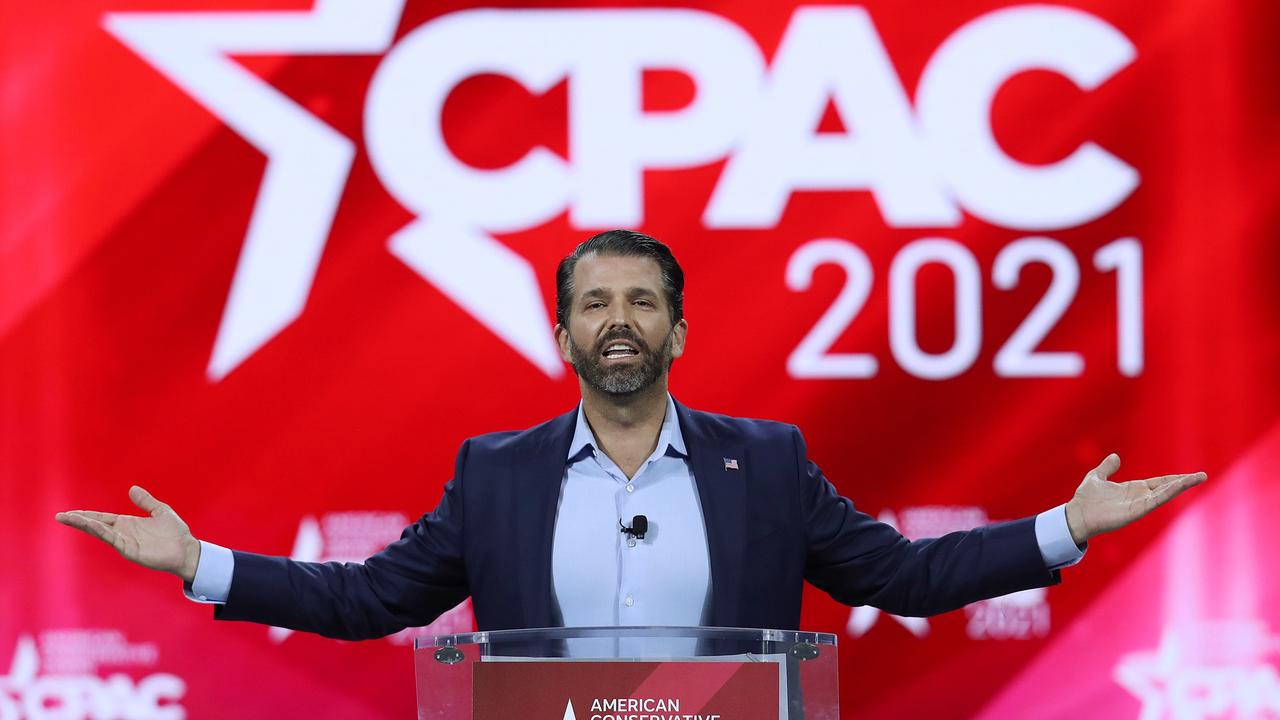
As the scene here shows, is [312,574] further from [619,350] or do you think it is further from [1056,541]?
[1056,541]

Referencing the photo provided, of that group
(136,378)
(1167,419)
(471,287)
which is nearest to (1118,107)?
(1167,419)

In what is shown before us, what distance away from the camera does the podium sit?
1.58 meters

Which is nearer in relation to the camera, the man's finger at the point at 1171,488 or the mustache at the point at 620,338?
the man's finger at the point at 1171,488

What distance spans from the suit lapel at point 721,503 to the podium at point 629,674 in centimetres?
64

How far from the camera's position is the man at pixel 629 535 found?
2.32 m

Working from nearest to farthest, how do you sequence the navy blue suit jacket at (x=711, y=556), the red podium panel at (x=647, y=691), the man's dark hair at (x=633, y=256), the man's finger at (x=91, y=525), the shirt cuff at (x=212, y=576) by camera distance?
the red podium panel at (x=647, y=691) < the man's finger at (x=91, y=525) < the shirt cuff at (x=212, y=576) < the navy blue suit jacket at (x=711, y=556) < the man's dark hair at (x=633, y=256)

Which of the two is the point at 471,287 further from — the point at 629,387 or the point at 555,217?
the point at 629,387

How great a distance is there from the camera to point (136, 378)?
3539 mm

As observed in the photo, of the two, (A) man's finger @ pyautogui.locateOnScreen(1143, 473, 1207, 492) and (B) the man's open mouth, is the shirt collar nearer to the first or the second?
(B) the man's open mouth

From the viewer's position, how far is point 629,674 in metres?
1.59

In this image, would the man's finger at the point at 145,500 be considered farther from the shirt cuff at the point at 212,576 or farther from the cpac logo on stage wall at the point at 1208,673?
the cpac logo on stage wall at the point at 1208,673

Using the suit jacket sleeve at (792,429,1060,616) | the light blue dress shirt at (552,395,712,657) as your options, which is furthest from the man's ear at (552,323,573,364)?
the suit jacket sleeve at (792,429,1060,616)

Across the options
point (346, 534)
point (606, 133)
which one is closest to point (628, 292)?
point (606, 133)

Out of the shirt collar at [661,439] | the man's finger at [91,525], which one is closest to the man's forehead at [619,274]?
the shirt collar at [661,439]
